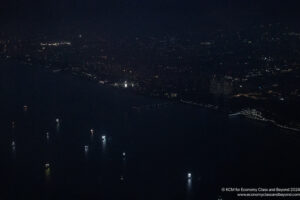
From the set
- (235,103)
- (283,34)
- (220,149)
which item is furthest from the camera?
(283,34)

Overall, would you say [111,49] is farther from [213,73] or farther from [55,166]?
[55,166]

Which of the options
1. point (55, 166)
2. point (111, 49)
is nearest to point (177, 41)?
point (111, 49)

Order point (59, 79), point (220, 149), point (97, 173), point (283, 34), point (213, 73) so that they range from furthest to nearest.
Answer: point (283, 34), point (59, 79), point (213, 73), point (220, 149), point (97, 173)

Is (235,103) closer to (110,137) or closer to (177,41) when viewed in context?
(110,137)

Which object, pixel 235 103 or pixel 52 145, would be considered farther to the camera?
pixel 235 103

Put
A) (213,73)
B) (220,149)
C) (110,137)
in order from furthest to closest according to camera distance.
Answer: (213,73), (110,137), (220,149)

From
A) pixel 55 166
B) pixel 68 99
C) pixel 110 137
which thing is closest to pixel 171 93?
pixel 68 99
